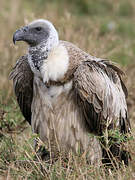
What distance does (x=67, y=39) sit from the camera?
808cm

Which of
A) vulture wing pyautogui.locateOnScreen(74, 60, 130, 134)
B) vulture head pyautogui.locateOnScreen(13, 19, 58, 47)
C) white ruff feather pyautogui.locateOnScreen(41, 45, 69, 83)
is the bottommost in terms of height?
vulture wing pyautogui.locateOnScreen(74, 60, 130, 134)

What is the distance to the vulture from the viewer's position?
199 inches

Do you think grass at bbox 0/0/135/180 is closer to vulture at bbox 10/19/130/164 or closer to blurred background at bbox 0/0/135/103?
blurred background at bbox 0/0/135/103

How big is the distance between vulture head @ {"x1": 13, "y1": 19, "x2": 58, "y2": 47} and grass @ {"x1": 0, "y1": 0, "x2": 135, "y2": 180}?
150 millimetres

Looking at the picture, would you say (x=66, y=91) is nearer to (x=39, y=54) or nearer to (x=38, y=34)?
(x=39, y=54)

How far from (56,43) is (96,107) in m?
0.76

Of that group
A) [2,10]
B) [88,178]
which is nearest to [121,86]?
[88,178]

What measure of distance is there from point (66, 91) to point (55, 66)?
11.7 inches

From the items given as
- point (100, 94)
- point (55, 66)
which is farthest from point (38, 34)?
point (100, 94)

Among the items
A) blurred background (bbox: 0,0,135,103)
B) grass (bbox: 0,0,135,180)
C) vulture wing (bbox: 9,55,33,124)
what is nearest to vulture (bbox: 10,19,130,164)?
vulture wing (bbox: 9,55,33,124)

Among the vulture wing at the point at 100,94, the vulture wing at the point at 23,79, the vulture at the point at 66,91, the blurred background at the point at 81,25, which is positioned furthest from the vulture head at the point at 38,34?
the blurred background at the point at 81,25

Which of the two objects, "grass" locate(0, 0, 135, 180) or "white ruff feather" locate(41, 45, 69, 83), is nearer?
"grass" locate(0, 0, 135, 180)

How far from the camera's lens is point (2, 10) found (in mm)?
10648

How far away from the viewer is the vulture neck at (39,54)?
5.07 meters
